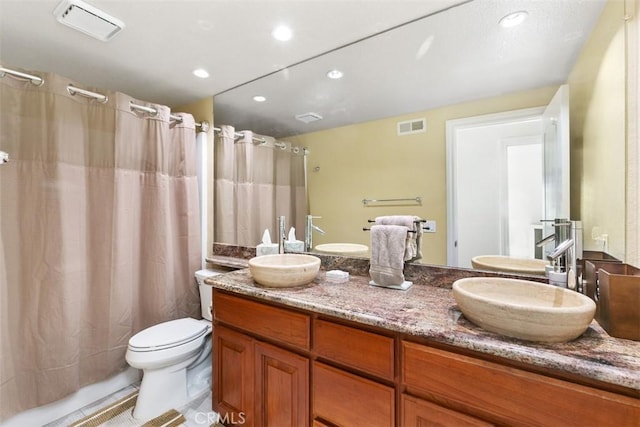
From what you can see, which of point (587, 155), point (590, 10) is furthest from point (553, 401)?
point (590, 10)

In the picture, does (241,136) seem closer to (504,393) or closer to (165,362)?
(165,362)

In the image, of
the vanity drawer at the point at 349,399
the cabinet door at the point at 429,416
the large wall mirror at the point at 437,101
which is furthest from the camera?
the large wall mirror at the point at 437,101

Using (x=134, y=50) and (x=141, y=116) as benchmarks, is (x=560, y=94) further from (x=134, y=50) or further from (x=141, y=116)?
(x=141, y=116)

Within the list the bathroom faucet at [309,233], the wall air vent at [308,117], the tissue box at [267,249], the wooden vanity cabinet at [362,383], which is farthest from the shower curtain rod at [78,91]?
the wooden vanity cabinet at [362,383]

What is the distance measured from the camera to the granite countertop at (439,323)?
2.37ft

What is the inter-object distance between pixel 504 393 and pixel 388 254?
27.3 inches

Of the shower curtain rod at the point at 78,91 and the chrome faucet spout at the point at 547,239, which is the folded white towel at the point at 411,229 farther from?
the shower curtain rod at the point at 78,91

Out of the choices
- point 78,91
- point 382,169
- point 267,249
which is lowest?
point 267,249

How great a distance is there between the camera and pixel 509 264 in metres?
1.35

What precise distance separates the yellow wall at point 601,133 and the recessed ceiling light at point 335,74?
3.90ft

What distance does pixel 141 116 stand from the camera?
6.77 feet

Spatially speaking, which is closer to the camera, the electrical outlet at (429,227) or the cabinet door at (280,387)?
the cabinet door at (280,387)

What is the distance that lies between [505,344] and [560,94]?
114 centimetres

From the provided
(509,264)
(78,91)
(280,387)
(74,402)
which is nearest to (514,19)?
(509,264)
